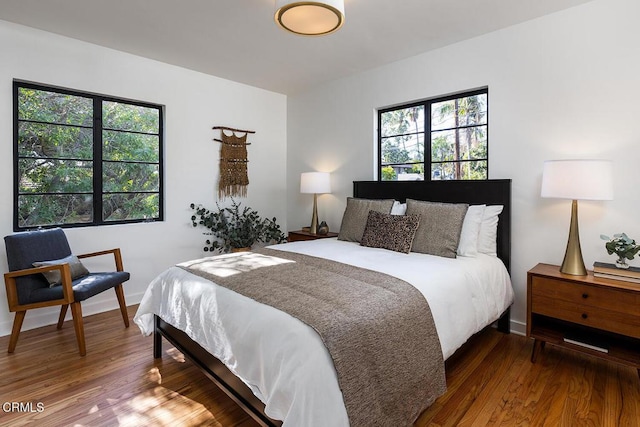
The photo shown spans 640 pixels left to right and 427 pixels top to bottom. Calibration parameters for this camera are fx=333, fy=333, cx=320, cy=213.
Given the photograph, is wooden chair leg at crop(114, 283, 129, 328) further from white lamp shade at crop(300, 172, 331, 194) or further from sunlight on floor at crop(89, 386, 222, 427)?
white lamp shade at crop(300, 172, 331, 194)

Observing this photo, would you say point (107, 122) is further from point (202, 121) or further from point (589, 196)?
point (589, 196)

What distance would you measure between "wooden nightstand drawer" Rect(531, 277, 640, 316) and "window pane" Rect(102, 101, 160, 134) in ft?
12.9

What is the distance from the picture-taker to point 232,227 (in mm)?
4254

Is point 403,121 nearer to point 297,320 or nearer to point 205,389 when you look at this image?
point 297,320

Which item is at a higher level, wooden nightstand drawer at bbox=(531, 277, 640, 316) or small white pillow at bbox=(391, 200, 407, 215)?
small white pillow at bbox=(391, 200, 407, 215)

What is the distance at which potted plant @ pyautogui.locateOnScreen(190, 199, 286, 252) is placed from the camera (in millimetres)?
4039

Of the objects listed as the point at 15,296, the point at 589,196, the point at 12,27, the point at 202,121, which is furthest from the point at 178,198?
the point at 589,196

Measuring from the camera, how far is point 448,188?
10.2 feet

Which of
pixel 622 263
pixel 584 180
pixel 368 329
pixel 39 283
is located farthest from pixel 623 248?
pixel 39 283

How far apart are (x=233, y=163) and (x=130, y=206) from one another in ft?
4.28

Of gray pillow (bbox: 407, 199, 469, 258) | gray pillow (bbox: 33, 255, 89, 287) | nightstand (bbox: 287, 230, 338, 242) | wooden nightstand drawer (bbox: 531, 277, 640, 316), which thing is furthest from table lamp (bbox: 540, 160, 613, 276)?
gray pillow (bbox: 33, 255, 89, 287)

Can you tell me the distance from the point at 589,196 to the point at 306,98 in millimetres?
3470

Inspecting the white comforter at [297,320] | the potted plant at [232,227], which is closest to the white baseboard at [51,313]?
the potted plant at [232,227]

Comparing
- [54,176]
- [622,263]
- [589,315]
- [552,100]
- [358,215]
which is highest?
[552,100]
